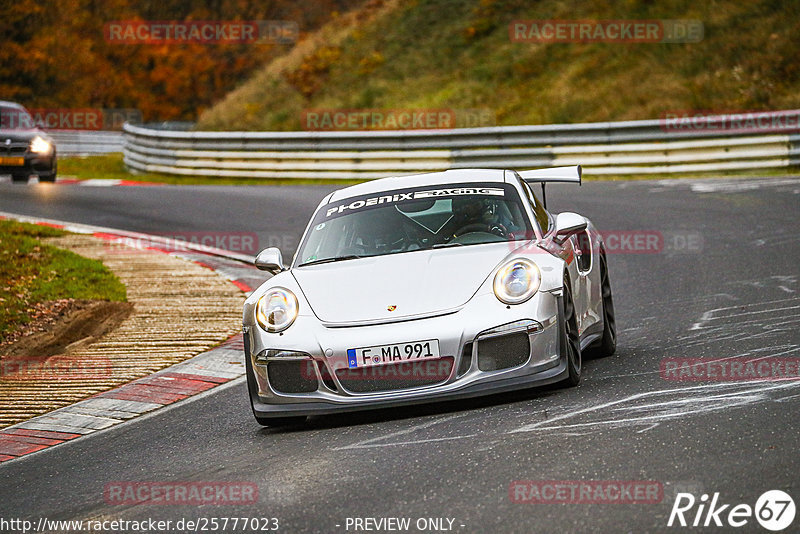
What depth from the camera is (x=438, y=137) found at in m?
23.0

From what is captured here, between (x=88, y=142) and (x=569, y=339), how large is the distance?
36.0m

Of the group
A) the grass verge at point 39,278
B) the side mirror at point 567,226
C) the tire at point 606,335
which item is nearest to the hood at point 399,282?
the side mirror at point 567,226

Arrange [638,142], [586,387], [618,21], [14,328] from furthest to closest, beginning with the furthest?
[618,21] < [638,142] < [14,328] < [586,387]

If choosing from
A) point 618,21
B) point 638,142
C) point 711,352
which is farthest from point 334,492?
point 618,21

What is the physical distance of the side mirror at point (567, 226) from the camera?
703cm

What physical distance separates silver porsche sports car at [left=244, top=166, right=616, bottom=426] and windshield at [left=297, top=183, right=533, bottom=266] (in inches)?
0.5

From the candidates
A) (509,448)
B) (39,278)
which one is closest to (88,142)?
(39,278)

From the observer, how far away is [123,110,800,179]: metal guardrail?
19.6 meters

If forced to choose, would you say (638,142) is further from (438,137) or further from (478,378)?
A: (478,378)

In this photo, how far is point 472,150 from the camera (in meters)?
22.6

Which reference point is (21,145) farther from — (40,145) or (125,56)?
(125,56)

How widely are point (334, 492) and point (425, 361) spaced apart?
47.5 inches

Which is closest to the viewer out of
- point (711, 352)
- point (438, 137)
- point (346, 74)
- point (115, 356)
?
point (711, 352)

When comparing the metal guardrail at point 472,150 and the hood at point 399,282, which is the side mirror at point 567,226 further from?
the metal guardrail at point 472,150
